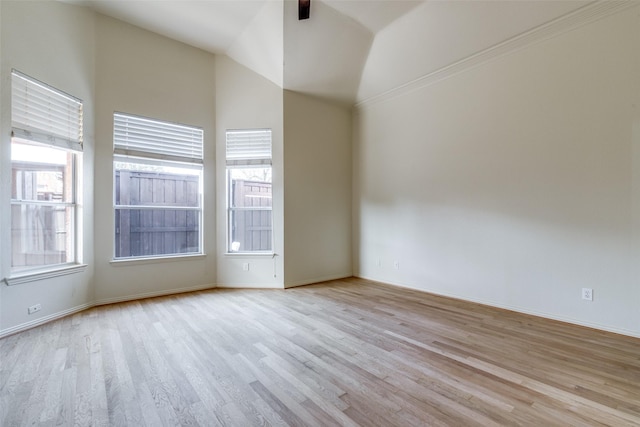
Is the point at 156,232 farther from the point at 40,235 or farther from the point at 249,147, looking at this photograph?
the point at 249,147

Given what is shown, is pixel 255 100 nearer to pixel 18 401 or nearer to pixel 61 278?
pixel 61 278

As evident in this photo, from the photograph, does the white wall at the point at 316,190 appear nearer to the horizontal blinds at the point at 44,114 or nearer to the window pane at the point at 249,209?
the window pane at the point at 249,209

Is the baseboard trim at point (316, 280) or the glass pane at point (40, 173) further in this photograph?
the baseboard trim at point (316, 280)

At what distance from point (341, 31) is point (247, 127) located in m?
1.99

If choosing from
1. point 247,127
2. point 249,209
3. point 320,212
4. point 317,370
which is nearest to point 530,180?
point 320,212

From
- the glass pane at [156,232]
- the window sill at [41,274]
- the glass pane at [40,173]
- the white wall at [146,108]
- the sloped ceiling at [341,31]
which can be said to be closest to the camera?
the window sill at [41,274]

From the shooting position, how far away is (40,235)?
3209mm

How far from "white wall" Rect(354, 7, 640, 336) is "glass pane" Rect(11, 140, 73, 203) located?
4.50m

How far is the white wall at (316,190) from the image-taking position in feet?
15.1

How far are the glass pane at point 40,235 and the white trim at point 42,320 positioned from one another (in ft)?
1.91

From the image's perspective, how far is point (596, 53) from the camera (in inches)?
111

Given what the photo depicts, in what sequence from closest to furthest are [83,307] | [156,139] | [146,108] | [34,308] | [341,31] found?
1. [34,308]
2. [83,307]
3. [341,31]
4. [146,108]
5. [156,139]

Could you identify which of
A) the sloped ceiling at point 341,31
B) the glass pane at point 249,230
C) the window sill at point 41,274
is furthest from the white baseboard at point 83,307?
the sloped ceiling at point 341,31

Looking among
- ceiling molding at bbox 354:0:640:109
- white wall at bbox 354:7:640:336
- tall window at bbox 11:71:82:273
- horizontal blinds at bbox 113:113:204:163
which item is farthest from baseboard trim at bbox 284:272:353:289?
ceiling molding at bbox 354:0:640:109
